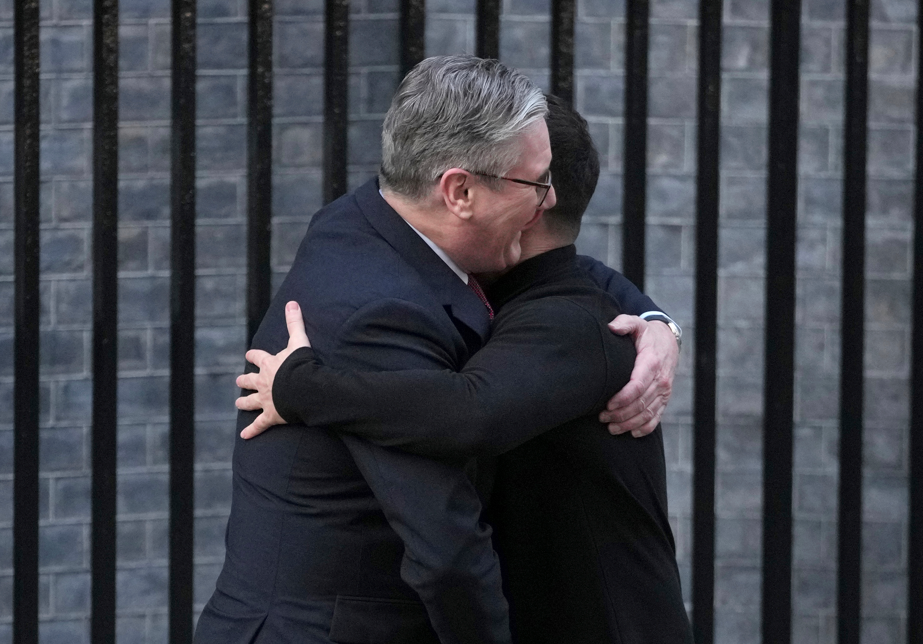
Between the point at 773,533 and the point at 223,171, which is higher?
the point at 223,171

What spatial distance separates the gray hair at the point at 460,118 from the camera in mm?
1563

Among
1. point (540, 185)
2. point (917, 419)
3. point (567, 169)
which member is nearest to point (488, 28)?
point (567, 169)

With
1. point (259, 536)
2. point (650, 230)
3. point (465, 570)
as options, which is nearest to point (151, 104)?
point (650, 230)

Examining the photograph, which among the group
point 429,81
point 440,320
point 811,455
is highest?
point 429,81

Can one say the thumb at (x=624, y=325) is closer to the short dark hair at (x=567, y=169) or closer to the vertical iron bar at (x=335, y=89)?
A: the short dark hair at (x=567, y=169)

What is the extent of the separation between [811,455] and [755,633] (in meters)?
0.59

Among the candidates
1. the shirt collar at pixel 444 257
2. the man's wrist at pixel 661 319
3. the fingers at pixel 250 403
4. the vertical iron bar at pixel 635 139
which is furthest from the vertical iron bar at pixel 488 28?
the fingers at pixel 250 403

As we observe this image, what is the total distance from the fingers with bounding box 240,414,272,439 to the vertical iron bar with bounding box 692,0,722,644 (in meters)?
1.15

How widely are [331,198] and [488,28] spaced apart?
476mm

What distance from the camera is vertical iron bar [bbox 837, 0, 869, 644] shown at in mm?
2424

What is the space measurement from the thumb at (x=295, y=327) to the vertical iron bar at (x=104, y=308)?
0.91 meters

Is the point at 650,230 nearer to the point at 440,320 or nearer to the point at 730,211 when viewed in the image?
the point at 730,211

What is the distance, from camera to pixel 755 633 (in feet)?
11.6

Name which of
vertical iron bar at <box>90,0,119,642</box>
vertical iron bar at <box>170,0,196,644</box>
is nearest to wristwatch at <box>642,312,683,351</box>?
vertical iron bar at <box>170,0,196,644</box>
